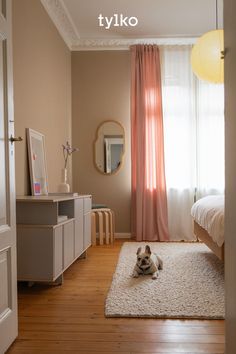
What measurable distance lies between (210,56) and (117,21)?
1.93m

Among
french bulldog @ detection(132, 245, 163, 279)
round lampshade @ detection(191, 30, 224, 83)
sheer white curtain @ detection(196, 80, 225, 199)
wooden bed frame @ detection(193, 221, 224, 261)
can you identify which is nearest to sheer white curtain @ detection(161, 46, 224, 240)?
sheer white curtain @ detection(196, 80, 225, 199)

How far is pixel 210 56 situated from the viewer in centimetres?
314

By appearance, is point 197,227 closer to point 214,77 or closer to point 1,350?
point 214,77

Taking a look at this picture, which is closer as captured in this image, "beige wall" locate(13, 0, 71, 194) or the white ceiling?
"beige wall" locate(13, 0, 71, 194)

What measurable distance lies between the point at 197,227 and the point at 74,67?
304cm

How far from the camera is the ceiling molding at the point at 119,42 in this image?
5.11 meters

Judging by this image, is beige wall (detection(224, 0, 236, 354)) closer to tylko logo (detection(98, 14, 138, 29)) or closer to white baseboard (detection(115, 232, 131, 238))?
tylko logo (detection(98, 14, 138, 29))

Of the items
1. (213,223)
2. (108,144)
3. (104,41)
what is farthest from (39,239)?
(104,41)

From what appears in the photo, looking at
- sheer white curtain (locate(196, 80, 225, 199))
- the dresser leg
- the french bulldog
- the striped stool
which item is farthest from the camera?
→ sheer white curtain (locate(196, 80, 225, 199))

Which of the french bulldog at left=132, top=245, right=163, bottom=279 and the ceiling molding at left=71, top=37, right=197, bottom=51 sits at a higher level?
the ceiling molding at left=71, top=37, right=197, bottom=51

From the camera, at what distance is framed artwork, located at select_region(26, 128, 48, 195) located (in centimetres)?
332

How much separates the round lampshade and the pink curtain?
1.81 m

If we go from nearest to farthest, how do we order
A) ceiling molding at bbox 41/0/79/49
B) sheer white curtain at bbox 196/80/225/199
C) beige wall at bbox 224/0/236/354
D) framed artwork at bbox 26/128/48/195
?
beige wall at bbox 224/0/236/354 → framed artwork at bbox 26/128/48/195 → ceiling molding at bbox 41/0/79/49 → sheer white curtain at bbox 196/80/225/199

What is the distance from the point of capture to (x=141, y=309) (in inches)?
89.5
